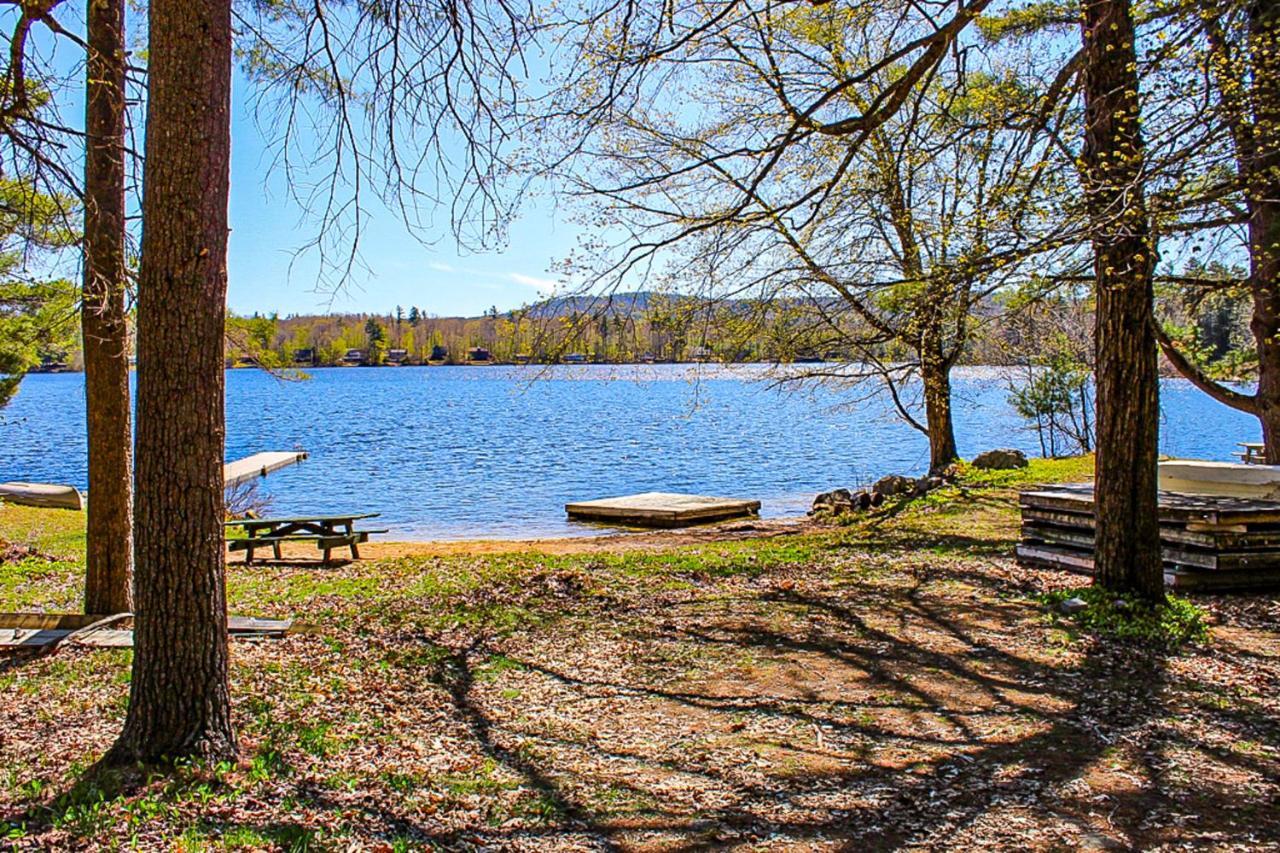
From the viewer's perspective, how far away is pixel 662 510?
17812mm

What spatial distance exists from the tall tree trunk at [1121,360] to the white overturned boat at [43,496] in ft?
60.9

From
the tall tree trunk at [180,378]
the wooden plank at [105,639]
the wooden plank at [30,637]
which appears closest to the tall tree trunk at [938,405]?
the wooden plank at [105,639]

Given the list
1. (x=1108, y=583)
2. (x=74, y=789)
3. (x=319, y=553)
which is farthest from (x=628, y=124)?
(x=74, y=789)

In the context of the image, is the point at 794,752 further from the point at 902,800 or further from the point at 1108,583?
the point at 1108,583

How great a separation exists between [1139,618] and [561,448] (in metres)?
29.7

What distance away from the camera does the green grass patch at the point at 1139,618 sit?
233 inches

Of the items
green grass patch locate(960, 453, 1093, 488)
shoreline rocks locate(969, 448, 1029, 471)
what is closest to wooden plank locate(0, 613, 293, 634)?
green grass patch locate(960, 453, 1093, 488)

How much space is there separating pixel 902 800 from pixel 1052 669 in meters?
2.16

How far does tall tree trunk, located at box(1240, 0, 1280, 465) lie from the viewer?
5031 millimetres

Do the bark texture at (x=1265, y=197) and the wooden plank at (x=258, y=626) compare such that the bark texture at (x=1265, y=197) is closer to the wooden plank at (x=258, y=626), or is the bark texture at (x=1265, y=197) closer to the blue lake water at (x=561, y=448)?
the blue lake water at (x=561, y=448)

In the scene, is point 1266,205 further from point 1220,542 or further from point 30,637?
point 30,637

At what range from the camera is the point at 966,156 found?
1087 centimetres

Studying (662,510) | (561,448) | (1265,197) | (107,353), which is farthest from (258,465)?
(1265,197)

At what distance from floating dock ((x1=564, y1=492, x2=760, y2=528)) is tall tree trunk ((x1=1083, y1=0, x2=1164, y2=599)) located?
1127 cm
